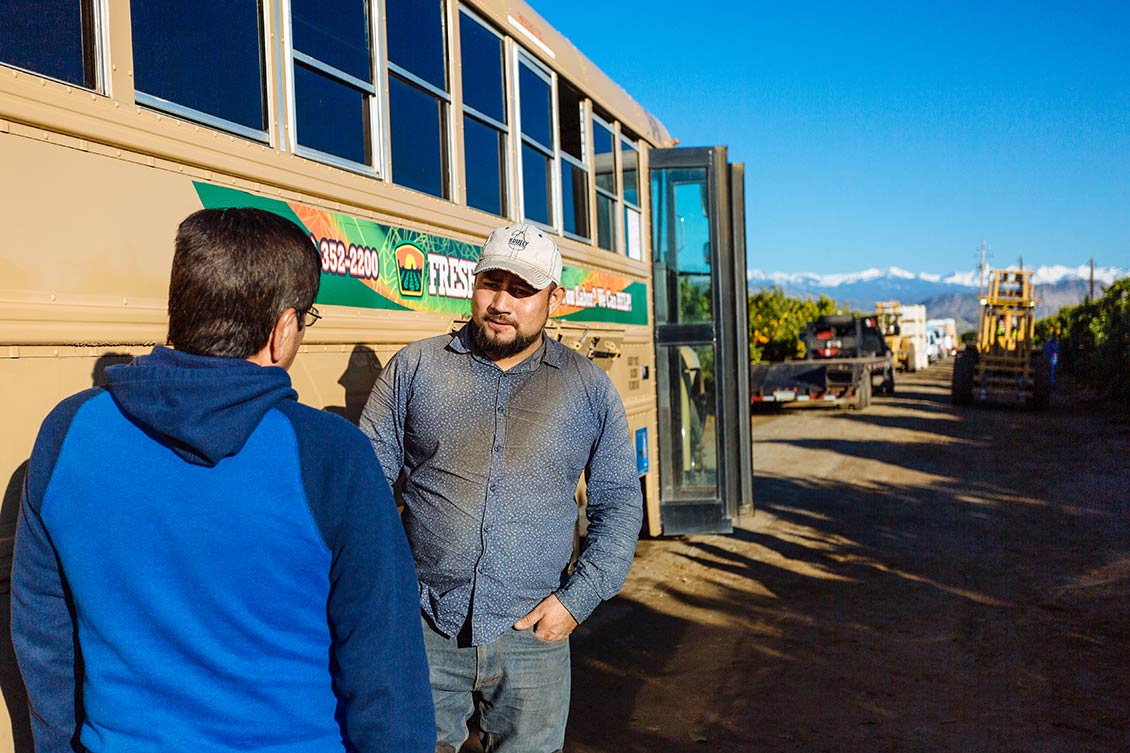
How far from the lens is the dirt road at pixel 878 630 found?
406cm

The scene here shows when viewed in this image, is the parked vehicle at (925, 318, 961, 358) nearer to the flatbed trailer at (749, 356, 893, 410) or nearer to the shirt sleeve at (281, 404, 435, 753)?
the flatbed trailer at (749, 356, 893, 410)

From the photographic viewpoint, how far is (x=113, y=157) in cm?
232

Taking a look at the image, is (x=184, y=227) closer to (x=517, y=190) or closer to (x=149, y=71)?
(x=149, y=71)

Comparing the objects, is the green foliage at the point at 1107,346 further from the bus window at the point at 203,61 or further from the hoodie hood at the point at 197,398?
the hoodie hood at the point at 197,398

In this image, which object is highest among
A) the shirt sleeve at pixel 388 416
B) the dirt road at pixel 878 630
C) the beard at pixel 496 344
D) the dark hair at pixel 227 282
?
the dark hair at pixel 227 282

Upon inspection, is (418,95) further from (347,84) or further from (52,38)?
(52,38)

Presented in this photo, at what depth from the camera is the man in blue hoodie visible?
129 cm

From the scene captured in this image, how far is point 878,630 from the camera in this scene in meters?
5.39

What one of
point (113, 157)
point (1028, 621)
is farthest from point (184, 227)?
point (1028, 621)

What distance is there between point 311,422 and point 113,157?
4.41 ft

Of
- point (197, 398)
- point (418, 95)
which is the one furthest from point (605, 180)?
point (197, 398)

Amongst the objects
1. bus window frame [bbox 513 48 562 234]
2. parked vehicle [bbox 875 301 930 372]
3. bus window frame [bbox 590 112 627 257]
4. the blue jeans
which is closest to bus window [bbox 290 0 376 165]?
bus window frame [bbox 513 48 562 234]

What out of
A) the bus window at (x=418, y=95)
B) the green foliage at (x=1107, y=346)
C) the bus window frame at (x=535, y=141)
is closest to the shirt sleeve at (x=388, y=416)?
the bus window at (x=418, y=95)

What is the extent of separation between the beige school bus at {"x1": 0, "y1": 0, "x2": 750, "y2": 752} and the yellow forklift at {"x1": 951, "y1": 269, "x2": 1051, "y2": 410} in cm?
1624
